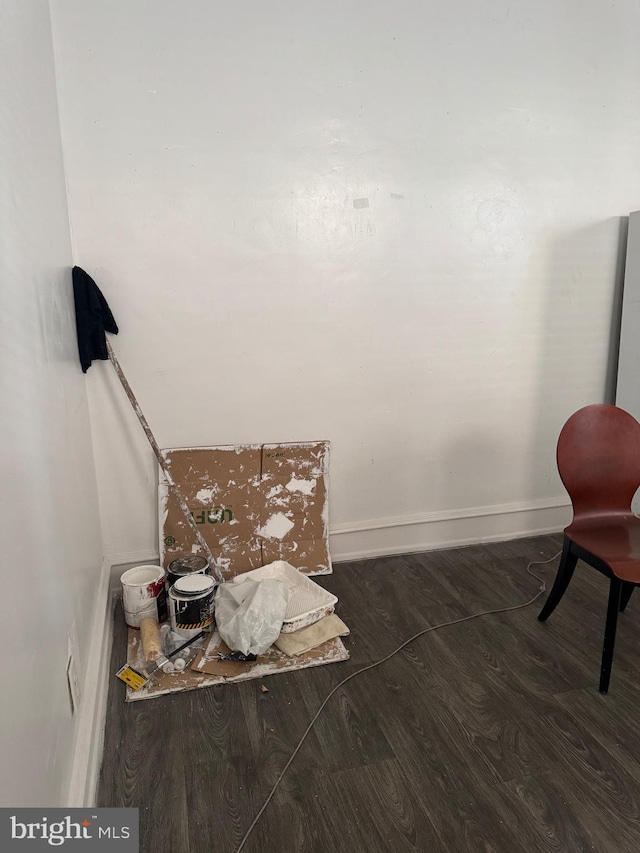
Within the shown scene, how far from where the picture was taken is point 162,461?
238cm

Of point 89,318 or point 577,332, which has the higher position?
point 89,318

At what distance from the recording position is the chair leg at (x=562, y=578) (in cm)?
212

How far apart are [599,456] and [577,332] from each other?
1.02 meters

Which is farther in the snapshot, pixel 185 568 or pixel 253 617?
pixel 185 568

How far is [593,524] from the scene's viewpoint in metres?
2.17

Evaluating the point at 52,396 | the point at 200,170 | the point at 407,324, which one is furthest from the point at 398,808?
the point at 200,170

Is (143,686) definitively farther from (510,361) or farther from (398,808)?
(510,361)

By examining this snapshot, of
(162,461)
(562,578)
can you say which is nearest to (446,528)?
(562,578)

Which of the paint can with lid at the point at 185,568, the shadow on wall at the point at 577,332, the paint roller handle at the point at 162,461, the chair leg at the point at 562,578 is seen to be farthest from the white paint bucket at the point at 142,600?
the shadow on wall at the point at 577,332

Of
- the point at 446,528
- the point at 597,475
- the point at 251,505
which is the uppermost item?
the point at 597,475

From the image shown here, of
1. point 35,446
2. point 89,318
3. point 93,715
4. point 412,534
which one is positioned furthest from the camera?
point 412,534

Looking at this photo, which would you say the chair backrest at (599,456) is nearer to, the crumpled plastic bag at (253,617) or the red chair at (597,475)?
the red chair at (597,475)

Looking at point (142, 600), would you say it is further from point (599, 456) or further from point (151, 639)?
point (599, 456)

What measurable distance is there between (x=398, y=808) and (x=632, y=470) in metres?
1.47
